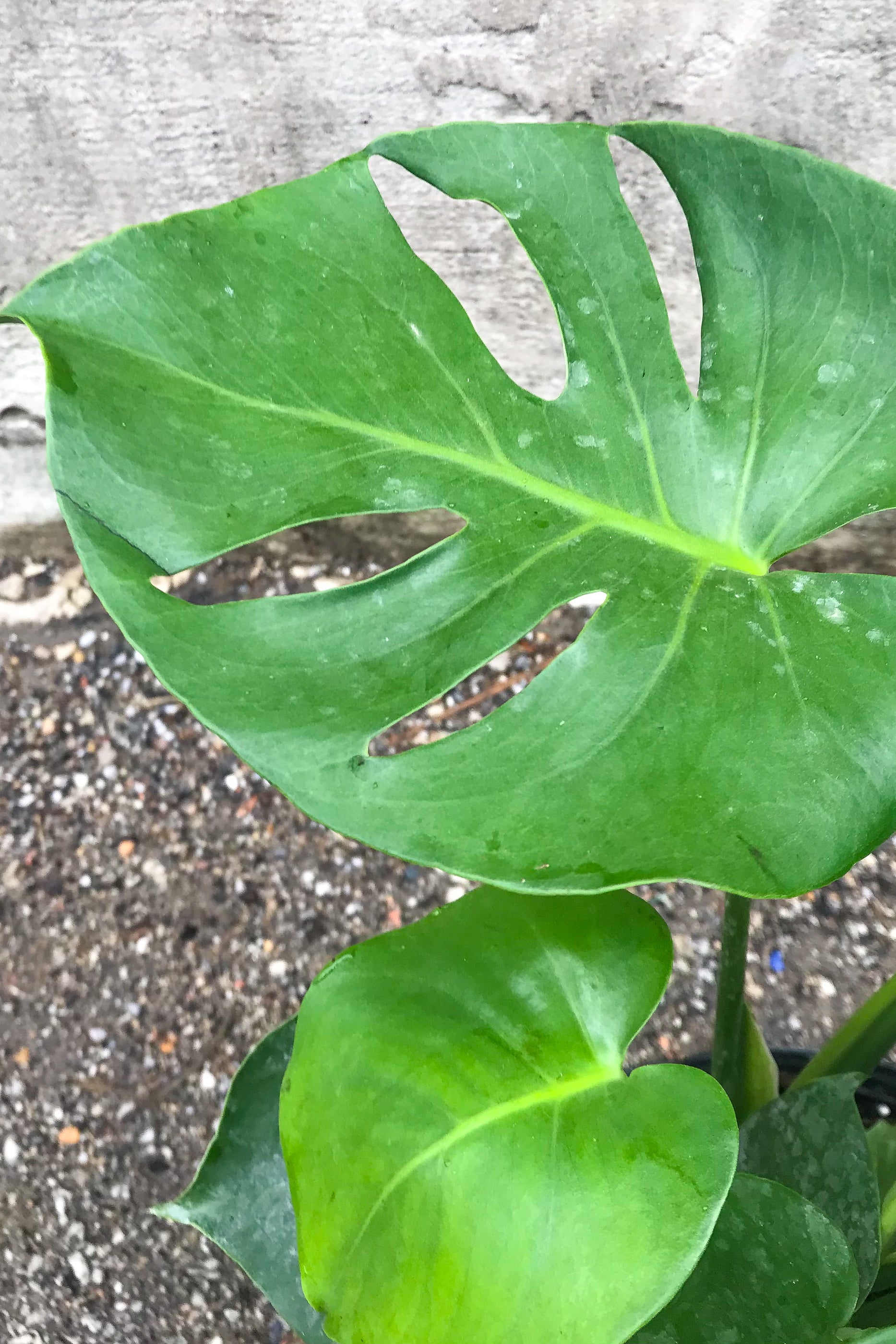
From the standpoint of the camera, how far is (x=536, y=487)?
0.53 m

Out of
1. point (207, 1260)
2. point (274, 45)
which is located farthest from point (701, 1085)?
point (274, 45)

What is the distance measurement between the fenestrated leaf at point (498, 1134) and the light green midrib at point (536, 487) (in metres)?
0.19

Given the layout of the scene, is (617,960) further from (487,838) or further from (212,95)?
(212,95)

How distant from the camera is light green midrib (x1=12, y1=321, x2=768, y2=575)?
49 centimetres

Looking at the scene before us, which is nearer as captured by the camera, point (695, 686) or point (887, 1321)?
point (695, 686)

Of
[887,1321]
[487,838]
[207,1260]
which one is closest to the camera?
[487,838]

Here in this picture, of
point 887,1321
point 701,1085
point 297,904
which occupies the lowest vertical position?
point 297,904

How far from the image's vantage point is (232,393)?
483 mm

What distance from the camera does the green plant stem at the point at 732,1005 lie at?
56 centimetres

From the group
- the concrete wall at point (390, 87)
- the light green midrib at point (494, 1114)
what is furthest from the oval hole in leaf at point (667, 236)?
the light green midrib at point (494, 1114)

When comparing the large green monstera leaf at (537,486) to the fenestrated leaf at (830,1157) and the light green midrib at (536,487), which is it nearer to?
the light green midrib at (536,487)

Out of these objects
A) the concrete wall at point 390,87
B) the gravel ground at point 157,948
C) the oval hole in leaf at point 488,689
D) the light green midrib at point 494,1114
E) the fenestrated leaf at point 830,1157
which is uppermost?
the concrete wall at point 390,87

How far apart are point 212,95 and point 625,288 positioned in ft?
2.31

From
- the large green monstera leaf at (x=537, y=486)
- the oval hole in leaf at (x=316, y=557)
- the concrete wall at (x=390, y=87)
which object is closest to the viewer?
the large green monstera leaf at (x=537, y=486)
